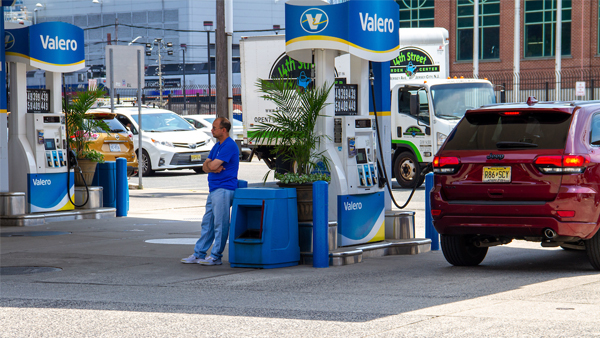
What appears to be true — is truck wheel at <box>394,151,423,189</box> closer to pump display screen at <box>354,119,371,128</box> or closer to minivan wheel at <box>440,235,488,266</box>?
pump display screen at <box>354,119,371,128</box>

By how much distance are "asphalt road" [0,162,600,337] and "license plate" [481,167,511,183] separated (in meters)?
0.99

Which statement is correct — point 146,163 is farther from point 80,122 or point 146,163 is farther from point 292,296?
point 292,296

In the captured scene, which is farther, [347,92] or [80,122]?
[80,122]

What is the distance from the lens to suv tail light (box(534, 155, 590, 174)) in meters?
8.05

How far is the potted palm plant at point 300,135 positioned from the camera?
9.38m

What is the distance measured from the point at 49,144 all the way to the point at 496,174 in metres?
8.30

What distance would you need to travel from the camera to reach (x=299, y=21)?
32.1 feet

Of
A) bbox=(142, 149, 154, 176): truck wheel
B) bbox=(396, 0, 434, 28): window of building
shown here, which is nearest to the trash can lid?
bbox=(142, 149, 154, 176): truck wheel

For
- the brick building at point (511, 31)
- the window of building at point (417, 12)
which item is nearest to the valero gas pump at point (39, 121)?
the brick building at point (511, 31)

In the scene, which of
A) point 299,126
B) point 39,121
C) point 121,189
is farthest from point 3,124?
point 299,126

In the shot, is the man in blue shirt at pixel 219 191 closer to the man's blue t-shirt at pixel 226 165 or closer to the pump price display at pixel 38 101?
the man's blue t-shirt at pixel 226 165

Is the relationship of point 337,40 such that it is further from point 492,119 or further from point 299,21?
point 492,119

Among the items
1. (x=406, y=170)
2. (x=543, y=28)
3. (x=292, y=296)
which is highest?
(x=543, y=28)

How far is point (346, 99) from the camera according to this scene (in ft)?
33.7
